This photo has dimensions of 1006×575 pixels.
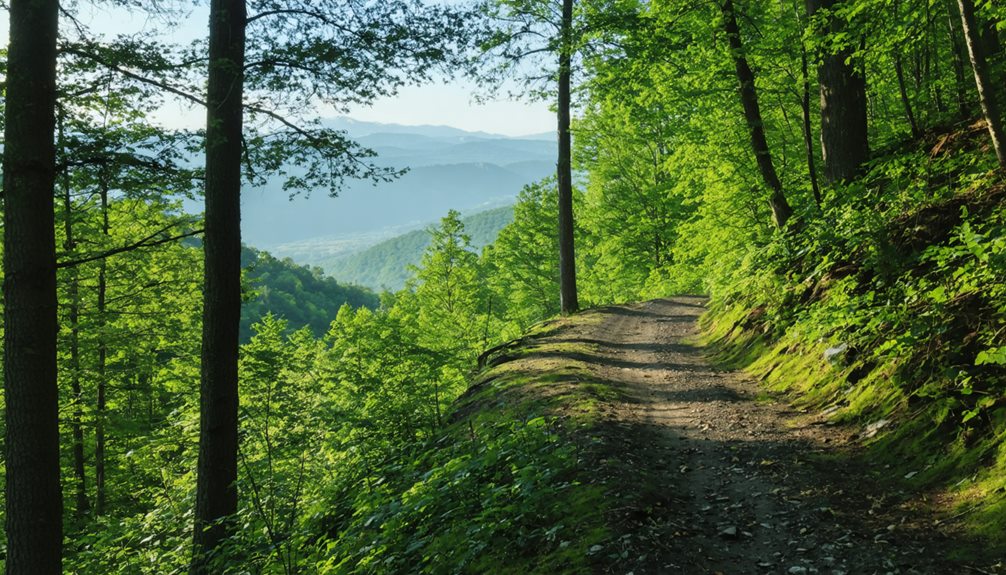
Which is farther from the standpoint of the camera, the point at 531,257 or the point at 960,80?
the point at 531,257

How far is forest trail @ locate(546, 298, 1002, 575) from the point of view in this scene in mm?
3859

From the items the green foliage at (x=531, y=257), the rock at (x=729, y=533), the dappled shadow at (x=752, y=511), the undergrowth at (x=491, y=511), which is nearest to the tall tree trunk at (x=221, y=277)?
the undergrowth at (x=491, y=511)

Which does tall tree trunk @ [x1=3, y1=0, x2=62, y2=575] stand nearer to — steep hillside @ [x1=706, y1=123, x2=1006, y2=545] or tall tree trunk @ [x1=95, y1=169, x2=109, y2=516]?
steep hillside @ [x1=706, y1=123, x2=1006, y2=545]

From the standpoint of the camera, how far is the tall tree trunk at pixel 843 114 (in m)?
8.71

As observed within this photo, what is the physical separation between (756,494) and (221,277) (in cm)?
623

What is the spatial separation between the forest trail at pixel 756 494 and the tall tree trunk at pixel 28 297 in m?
5.50

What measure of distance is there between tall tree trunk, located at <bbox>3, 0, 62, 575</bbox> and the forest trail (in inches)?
217

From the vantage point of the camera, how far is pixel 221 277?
7156 mm

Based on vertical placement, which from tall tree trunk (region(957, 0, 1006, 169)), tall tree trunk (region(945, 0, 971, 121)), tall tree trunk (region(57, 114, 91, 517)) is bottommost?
tall tree trunk (region(57, 114, 91, 517))

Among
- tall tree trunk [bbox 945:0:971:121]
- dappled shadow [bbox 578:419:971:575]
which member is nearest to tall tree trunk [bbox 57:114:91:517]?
dappled shadow [bbox 578:419:971:575]

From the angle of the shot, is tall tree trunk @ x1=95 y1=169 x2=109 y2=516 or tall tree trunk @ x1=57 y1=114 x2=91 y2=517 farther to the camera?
tall tree trunk @ x1=95 y1=169 x2=109 y2=516

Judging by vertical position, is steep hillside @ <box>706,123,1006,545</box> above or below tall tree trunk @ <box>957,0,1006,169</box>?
below

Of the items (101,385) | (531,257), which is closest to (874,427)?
(101,385)

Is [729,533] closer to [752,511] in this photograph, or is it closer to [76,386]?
[752,511]
